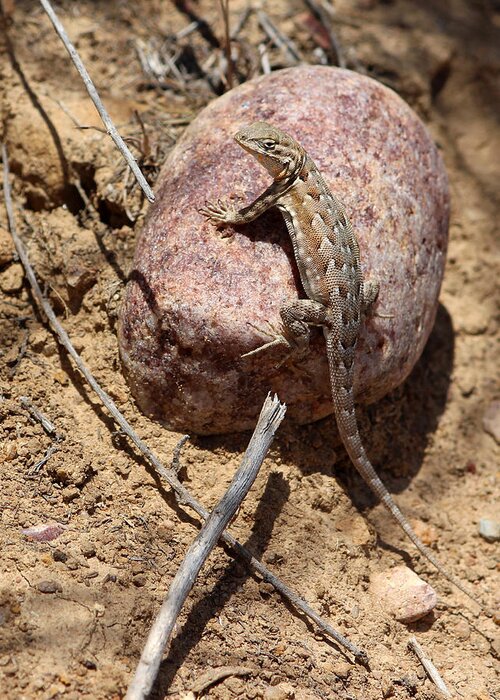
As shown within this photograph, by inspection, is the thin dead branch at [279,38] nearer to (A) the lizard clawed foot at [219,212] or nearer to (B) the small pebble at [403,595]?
(A) the lizard clawed foot at [219,212]

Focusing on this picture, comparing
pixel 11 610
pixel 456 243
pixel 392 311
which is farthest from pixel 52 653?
pixel 456 243

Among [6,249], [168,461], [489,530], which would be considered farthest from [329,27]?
[489,530]

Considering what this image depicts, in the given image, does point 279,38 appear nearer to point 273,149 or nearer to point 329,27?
point 329,27

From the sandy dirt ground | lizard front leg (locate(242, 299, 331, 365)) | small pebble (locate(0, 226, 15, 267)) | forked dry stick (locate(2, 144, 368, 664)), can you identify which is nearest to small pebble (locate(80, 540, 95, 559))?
the sandy dirt ground

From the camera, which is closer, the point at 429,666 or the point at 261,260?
the point at 429,666

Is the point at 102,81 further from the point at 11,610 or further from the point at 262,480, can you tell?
the point at 11,610

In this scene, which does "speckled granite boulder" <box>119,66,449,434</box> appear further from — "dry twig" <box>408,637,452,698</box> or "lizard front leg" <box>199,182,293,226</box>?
"dry twig" <box>408,637,452,698</box>
